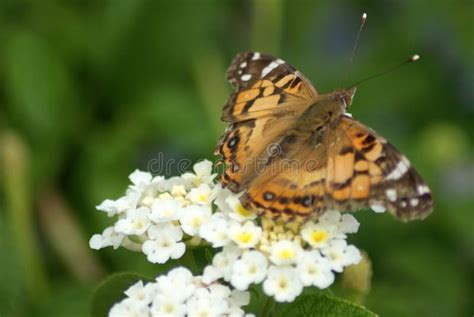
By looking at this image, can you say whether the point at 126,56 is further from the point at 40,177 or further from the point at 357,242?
the point at 357,242

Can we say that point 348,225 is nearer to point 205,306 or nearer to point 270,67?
point 205,306

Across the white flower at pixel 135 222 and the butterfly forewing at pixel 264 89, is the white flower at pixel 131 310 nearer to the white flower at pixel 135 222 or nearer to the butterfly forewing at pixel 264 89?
the white flower at pixel 135 222

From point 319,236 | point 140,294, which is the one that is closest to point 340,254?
point 319,236

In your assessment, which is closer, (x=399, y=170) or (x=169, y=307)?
(x=169, y=307)

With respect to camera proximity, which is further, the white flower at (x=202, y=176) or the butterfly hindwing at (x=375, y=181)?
the white flower at (x=202, y=176)

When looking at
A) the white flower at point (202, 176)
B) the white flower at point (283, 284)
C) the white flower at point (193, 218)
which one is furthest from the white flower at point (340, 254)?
the white flower at point (202, 176)

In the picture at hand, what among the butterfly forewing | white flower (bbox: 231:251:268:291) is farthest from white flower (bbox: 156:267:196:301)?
the butterfly forewing

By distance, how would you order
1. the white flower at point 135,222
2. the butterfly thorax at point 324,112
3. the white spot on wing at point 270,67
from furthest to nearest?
1. the white spot on wing at point 270,67
2. the butterfly thorax at point 324,112
3. the white flower at point 135,222
